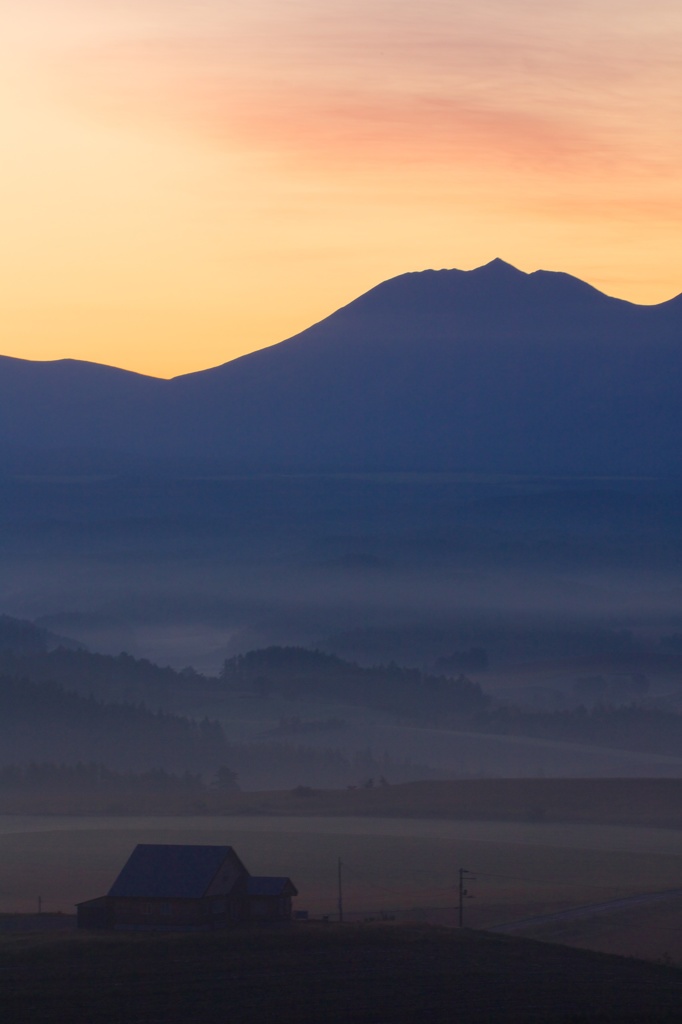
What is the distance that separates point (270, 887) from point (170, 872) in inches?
102

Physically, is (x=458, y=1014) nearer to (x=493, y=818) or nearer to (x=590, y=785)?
(x=493, y=818)

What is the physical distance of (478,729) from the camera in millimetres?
164625

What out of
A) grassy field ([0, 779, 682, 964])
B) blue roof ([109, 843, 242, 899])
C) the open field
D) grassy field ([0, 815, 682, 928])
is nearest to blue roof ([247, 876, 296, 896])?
blue roof ([109, 843, 242, 899])

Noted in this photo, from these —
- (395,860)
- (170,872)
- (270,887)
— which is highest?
(395,860)

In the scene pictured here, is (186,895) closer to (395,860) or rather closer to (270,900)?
(270,900)

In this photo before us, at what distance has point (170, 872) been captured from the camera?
1598 inches

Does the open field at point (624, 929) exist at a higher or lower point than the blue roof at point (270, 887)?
lower

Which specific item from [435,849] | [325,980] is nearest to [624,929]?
[325,980]

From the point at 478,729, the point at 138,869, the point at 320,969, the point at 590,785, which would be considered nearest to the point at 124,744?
the point at 478,729

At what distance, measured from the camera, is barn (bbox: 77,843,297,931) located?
39.7 metres

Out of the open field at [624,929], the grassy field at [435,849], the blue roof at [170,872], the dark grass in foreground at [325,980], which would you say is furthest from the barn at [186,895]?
the open field at [624,929]

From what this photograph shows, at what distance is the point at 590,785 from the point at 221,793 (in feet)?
73.0

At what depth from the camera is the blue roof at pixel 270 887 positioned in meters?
41.0

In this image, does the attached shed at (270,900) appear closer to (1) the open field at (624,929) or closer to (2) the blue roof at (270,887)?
(2) the blue roof at (270,887)
